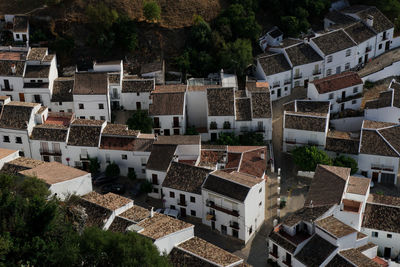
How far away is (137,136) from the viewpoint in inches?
3209

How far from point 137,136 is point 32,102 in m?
16.5

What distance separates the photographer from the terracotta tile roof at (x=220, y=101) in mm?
85312

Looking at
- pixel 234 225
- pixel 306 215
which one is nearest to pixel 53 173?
pixel 234 225

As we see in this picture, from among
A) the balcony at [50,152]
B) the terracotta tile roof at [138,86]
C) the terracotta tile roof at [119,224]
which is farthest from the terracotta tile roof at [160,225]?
the terracotta tile roof at [138,86]

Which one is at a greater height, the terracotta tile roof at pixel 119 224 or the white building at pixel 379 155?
the white building at pixel 379 155

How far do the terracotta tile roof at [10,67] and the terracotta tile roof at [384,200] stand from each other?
46128 millimetres

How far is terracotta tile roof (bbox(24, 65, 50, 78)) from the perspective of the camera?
288 ft

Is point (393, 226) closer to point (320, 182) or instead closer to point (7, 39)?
point (320, 182)

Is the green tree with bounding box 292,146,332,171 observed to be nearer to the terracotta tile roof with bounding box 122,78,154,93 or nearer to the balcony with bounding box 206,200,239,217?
the balcony with bounding box 206,200,239,217

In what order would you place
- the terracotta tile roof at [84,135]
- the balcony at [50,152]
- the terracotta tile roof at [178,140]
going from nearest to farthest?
the terracotta tile roof at [178,140], the terracotta tile roof at [84,135], the balcony at [50,152]

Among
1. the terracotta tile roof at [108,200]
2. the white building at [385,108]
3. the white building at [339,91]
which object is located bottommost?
the terracotta tile roof at [108,200]

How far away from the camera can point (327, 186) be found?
2923 inches

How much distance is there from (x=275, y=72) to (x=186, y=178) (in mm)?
24659

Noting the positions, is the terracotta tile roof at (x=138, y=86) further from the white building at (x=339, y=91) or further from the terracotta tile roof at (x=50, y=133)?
the white building at (x=339, y=91)
